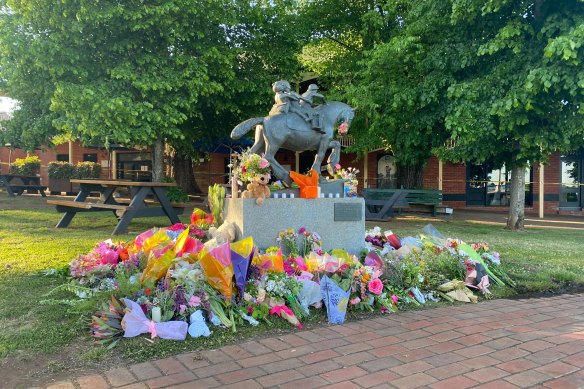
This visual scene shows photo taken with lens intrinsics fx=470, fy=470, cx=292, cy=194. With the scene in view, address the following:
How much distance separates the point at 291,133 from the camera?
21.6ft

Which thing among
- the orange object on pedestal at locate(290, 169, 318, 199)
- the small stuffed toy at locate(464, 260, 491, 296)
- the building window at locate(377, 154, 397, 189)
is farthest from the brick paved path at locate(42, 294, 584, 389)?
the building window at locate(377, 154, 397, 189)

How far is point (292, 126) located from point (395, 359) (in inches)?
154

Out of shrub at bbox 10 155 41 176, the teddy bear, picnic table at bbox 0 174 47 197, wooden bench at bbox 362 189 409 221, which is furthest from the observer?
shrub at bbox 10 155 41 176

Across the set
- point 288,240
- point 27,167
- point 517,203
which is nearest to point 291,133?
point 288,240

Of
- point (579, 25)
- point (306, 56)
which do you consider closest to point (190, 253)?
point (579, 25)

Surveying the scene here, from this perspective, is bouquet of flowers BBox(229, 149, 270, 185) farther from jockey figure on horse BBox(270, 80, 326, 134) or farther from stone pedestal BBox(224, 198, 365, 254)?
jockey figure on horse BBox(270, 80, 326, 134)

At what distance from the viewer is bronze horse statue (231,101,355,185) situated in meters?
6.52

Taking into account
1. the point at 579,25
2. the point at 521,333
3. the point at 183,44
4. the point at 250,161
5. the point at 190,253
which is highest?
the point at 183,44

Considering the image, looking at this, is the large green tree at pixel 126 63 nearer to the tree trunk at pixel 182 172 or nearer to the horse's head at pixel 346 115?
the horse's head at pixel 346 115

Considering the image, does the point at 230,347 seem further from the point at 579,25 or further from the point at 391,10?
the point at 391,10

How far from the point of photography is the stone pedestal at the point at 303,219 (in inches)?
231

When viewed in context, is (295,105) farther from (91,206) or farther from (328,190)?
(91,206)

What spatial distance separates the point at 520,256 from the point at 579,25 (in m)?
4.65

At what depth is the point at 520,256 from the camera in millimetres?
7539
